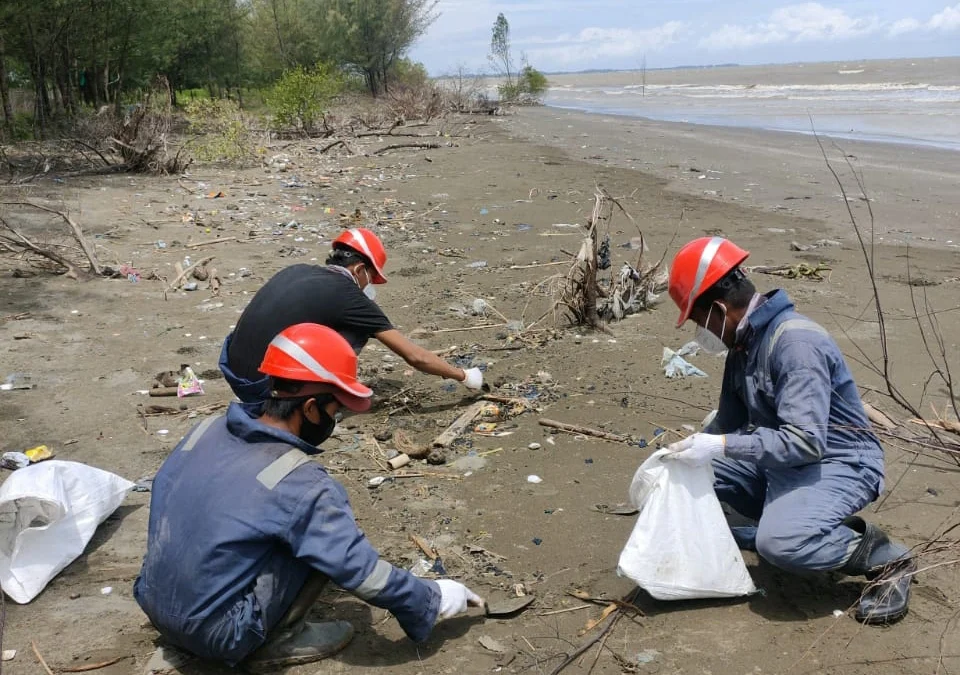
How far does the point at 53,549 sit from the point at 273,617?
46.7 inches

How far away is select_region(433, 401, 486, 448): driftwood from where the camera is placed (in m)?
4.16

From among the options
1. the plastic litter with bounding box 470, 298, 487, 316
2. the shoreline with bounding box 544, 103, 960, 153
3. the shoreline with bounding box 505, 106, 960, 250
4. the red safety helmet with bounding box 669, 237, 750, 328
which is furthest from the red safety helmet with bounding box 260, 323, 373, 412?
the shoreline with bounding box 544, 103, 960, 153

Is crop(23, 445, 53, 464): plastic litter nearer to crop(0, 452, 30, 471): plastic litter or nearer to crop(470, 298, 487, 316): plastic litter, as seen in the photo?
crop(0, 452, 30, 471): plastic litter

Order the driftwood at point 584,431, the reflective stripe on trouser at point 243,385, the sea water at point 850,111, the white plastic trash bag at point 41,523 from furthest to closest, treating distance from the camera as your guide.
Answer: the sea water at point 850,111 < the driftwood at point 584,431 < the reflective stripe on trouser at point 243,385 < the white plastic trash bag at point 41,523

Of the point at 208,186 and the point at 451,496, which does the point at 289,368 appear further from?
the point at 208,186

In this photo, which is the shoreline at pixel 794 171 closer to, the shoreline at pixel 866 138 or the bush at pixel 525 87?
the shoreline at pixel 866 138

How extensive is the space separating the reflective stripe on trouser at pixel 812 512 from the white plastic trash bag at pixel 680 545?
16 cm

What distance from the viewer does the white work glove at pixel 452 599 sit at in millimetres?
2543

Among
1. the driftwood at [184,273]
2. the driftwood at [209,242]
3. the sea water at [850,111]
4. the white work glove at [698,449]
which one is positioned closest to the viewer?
the white work glove at [698,449]

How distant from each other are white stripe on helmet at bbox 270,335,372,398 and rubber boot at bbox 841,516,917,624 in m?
1.87

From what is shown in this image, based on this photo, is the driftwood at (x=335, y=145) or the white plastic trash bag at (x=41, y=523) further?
the driftwood at (x=335, y=145)

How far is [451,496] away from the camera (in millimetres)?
3674

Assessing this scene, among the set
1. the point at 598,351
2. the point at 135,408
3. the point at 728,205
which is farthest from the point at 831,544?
the point at 728,205

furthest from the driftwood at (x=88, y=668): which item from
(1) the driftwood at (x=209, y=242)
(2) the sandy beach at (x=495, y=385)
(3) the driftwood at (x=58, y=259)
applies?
(1) the driftwood at (x=209, y=242)
